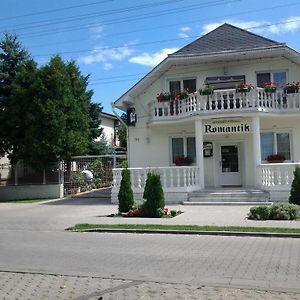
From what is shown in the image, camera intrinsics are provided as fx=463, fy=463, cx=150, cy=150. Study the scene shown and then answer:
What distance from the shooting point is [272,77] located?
23141mm

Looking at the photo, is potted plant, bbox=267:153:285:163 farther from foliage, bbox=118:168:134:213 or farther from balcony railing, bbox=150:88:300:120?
foliage, bbox=118:168:134:213

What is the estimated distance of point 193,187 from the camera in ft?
68.3

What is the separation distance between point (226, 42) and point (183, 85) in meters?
3.08

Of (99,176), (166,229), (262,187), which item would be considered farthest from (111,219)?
(99,176)

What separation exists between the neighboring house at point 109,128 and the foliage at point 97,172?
13841 millimetres

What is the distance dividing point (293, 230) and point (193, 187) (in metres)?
8.97

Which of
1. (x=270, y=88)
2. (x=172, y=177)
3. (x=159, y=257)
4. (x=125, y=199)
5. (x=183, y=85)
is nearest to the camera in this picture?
(x=159, y=257)

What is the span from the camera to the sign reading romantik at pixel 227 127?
21469 mm

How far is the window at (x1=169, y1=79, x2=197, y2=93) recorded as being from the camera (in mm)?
24105

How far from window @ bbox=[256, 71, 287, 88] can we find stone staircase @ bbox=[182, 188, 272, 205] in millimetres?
6044

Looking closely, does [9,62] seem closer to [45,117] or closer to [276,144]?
[45,117]

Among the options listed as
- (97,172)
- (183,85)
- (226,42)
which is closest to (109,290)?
(183,85)

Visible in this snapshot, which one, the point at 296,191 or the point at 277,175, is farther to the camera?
the point at 277,175

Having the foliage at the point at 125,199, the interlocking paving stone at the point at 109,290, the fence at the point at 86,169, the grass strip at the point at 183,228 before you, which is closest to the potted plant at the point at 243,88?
the foliage at the point at 125,199
